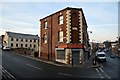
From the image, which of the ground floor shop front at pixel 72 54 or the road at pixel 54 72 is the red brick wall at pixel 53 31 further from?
the road at pixel 54 72

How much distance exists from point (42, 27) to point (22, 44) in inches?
2423

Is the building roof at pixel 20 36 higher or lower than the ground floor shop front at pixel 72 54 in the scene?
higher

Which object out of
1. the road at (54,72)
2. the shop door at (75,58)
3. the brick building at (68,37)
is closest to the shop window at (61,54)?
the brick building at (68,37)

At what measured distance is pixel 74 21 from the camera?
125ft

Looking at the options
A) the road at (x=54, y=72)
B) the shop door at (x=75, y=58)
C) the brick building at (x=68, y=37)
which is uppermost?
the brick building at (x=68, y=37)

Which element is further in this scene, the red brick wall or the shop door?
the red brick wall

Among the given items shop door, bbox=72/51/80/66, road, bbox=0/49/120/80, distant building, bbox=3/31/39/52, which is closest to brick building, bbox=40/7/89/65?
shop door, bbox=72/51/80/66

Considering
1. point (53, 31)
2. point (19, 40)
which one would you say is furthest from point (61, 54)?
point (19, 40)

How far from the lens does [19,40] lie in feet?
345

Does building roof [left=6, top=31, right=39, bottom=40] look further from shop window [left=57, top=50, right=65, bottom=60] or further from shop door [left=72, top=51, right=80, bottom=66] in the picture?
shop door [left=72, top=51, right=80, bottom=66]

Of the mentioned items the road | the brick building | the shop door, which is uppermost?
the brick building

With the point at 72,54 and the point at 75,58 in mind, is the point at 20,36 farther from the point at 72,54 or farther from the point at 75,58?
the point at 75,58

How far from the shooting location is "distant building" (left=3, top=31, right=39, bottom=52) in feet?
335

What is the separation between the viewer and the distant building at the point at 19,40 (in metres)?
102
